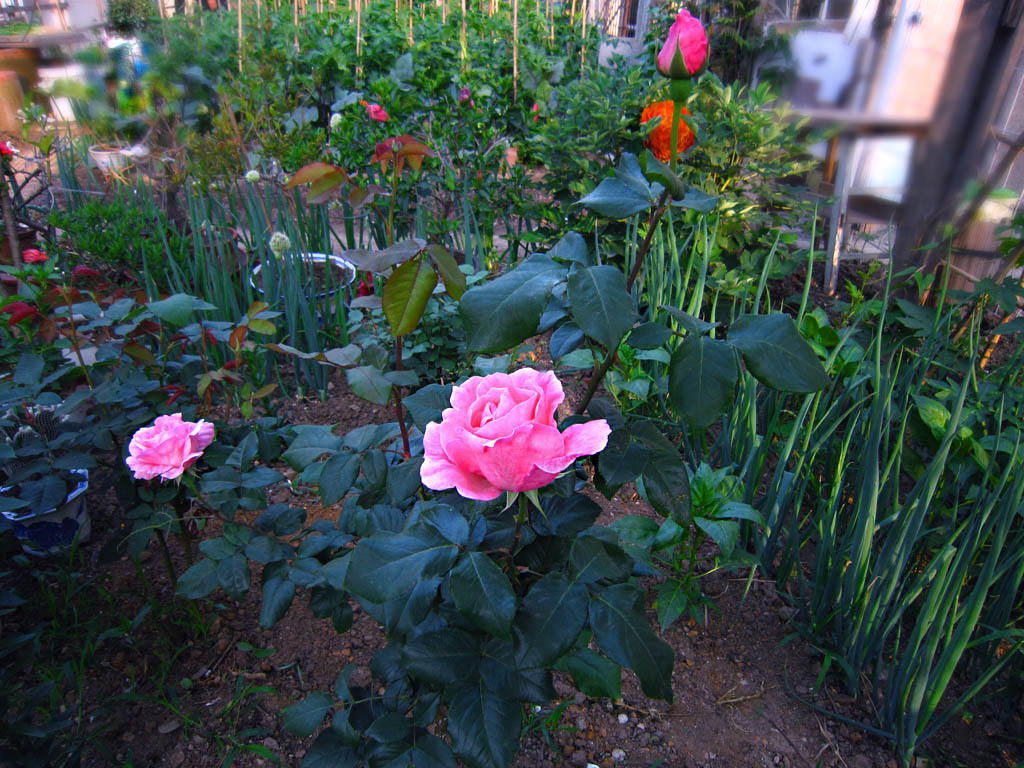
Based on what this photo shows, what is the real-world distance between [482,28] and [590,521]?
3743 millimetres

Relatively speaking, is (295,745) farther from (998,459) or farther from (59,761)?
(998,459)

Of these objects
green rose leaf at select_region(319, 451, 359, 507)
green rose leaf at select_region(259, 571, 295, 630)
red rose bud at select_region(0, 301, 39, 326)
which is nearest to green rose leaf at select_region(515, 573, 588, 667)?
green rose leaf at select_region(319, 451, 359, 507)

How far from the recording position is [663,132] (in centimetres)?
212

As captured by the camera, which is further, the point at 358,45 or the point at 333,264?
the point at 358,45

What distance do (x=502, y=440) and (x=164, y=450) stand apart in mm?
724

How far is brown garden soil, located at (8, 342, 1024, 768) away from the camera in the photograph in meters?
1.14

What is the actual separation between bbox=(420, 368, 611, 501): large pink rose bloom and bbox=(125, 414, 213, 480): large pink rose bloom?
1.94 ft

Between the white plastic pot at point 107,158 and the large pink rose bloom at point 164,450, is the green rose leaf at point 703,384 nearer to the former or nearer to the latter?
the large pink rose bloom at point 164,450

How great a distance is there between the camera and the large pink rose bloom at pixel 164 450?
104 cm

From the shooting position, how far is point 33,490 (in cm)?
120

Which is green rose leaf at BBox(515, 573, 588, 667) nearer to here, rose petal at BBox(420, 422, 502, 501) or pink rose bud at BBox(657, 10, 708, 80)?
rose petal at BBox(420, 422, 502, 501)

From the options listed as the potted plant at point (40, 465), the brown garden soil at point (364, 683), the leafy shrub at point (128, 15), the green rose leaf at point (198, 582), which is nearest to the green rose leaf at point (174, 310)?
the potted plant at point (40, 465)

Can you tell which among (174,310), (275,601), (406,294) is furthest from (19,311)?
(406,294)

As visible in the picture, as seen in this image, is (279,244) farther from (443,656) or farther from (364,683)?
(443,656)
